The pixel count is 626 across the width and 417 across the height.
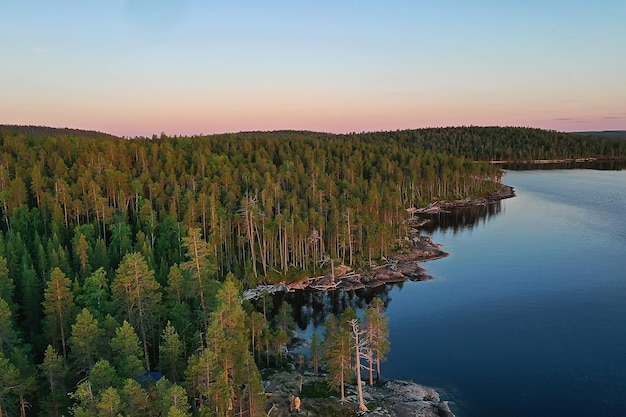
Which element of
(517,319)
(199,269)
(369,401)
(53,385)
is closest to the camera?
(53,385)

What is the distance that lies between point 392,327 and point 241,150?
313ft

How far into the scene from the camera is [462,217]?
13200cm

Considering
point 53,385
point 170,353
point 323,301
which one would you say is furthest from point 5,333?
point 323,301

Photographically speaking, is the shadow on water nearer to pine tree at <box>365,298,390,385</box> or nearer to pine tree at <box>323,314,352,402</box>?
pine tree at <box>365,298,390,385</box>

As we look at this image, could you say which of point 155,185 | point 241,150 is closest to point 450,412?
point 155,185

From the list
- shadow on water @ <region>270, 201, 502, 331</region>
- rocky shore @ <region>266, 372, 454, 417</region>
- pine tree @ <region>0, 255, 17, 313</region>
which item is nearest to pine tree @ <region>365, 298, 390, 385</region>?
rocky shore @ <region>266, 372, 454, 417</region>

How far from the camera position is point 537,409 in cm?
4116

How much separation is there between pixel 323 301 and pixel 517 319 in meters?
27.5

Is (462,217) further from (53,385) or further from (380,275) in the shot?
(53,385)

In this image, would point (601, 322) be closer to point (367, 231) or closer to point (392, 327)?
point (392, 327)

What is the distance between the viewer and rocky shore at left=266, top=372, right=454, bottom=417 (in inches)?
1513

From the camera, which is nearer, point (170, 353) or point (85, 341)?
point (85, 341)

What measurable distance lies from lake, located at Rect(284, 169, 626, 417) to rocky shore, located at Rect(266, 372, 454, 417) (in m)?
2.93

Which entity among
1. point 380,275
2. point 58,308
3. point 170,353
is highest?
point 58,308
